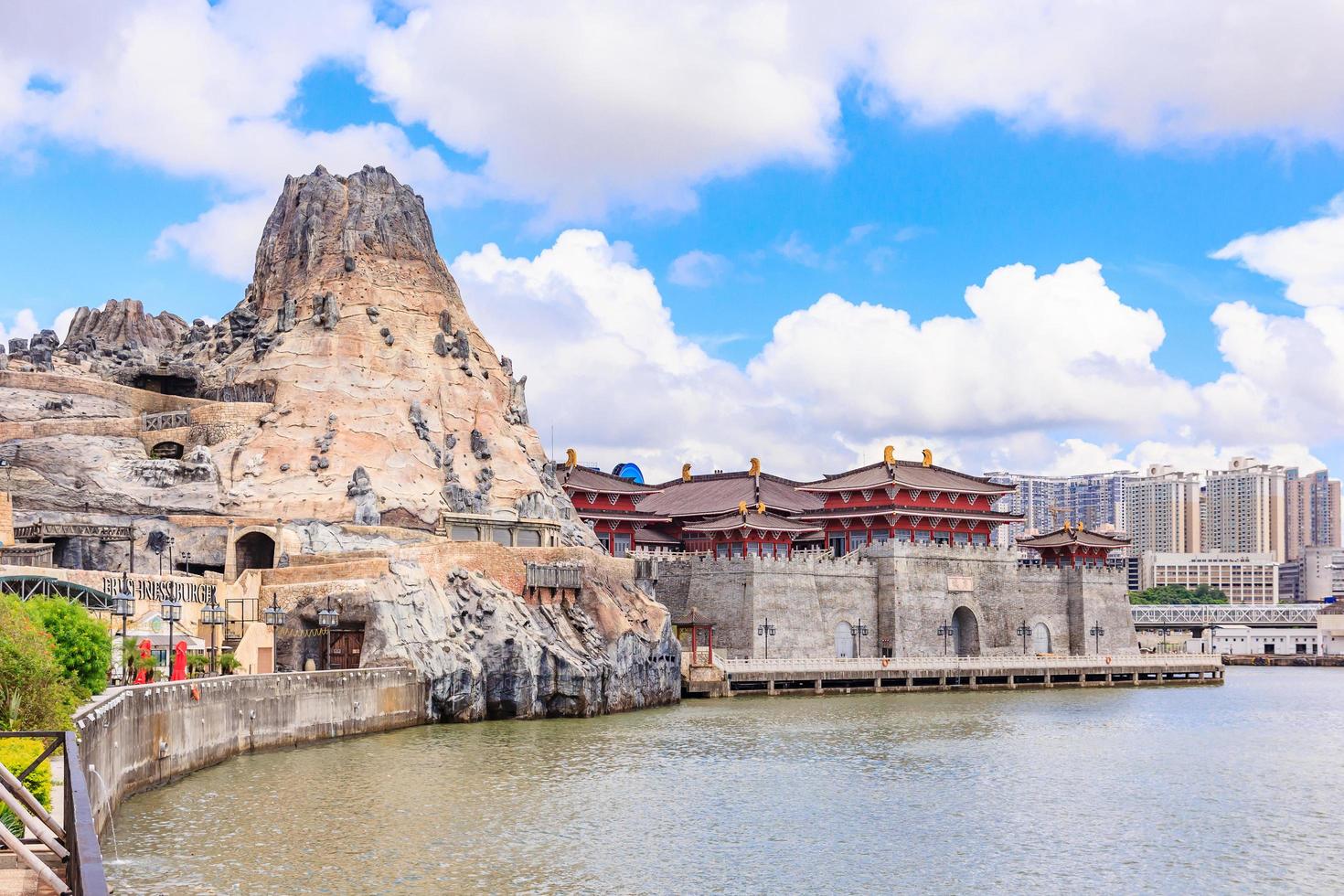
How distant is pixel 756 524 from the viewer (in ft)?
323

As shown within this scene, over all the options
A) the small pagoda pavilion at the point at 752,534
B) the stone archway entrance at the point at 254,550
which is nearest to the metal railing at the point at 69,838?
the stone archway entrance at the point at 254,550

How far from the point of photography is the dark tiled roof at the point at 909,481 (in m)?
101

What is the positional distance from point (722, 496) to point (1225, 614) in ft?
274

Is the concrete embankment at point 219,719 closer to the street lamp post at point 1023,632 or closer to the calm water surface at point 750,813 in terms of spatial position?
the calm water surface at point 750,813

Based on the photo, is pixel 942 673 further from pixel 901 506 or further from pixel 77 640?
pixel 77 640

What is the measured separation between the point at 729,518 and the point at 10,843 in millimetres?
88899

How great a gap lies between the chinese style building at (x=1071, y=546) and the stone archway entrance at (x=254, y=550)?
61544 millimetres

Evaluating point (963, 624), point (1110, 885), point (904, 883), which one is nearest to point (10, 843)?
point (904, 883)

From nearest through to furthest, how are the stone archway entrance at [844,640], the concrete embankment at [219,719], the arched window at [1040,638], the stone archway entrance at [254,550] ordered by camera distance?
the concrete embankment at [219,719], the stone archway entrance at [254,550], the stone archway entrance at [844,640], the arched window at [1040,638]

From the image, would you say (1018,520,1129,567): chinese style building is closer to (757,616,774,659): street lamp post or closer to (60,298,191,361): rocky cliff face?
(757,616,774,659): street lamp post

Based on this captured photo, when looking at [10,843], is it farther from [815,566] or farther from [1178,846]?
[815,566]

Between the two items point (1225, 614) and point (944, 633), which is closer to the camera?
point (944, 633)

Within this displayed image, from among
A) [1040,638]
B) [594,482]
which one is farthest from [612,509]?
[1040,638]

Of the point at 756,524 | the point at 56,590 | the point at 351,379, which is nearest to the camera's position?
the point at 56,590
